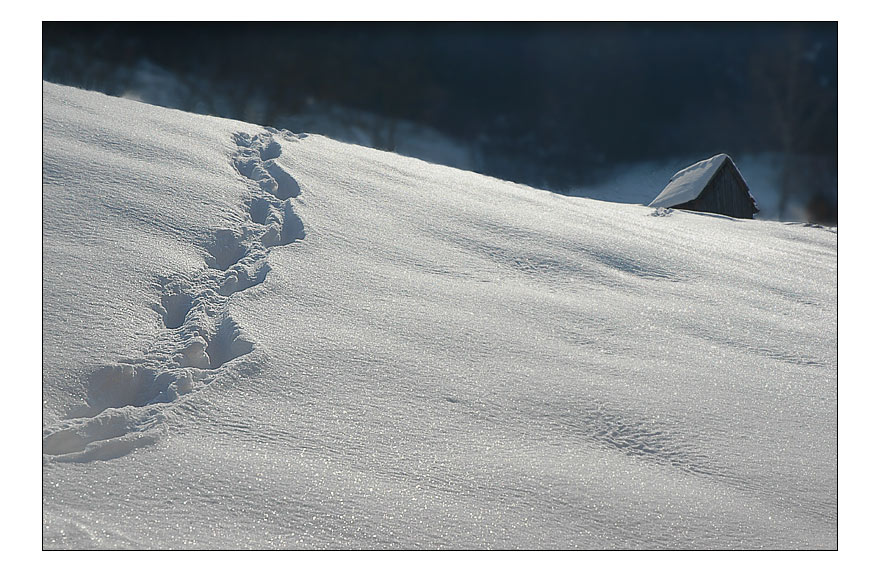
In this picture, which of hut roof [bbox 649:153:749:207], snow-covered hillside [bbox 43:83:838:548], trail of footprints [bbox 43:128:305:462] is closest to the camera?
snow-covered hillside [bbox 43:83:838:548]

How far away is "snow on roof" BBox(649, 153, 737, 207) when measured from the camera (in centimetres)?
747

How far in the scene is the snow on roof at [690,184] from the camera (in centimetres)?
747

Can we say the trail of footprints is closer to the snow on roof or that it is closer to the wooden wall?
the snow on roof

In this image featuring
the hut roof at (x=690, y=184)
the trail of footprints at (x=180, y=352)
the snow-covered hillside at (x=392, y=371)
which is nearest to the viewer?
the snow-covered hillside at (x=392, y=371)

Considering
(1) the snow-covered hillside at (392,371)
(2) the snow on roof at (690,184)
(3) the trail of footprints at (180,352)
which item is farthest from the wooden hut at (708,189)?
(3) the trail of footprints at (180,352)

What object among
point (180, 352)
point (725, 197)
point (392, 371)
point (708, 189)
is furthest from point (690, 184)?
point (180, 352)

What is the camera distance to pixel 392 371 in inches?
81.0

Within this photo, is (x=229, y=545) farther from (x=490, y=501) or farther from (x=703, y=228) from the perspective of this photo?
(x=703, y=228)

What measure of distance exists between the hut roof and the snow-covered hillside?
4.01 m

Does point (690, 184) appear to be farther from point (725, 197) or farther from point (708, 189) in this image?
point (725, 197)

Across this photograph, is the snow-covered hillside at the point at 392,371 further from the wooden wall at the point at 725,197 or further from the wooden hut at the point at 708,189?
the wooden wall at the point at 725,197

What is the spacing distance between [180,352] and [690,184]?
6964 mm

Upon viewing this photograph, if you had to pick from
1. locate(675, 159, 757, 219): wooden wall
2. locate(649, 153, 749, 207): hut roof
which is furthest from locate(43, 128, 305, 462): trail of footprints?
locate(675, 159, 757, 219): wooden wall

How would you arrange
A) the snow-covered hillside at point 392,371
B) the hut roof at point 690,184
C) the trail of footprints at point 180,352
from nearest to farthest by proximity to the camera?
the snow-covered hillside at point 392,371 → the trail of footprints at point 180,352 → the hut roof at point 690,184
